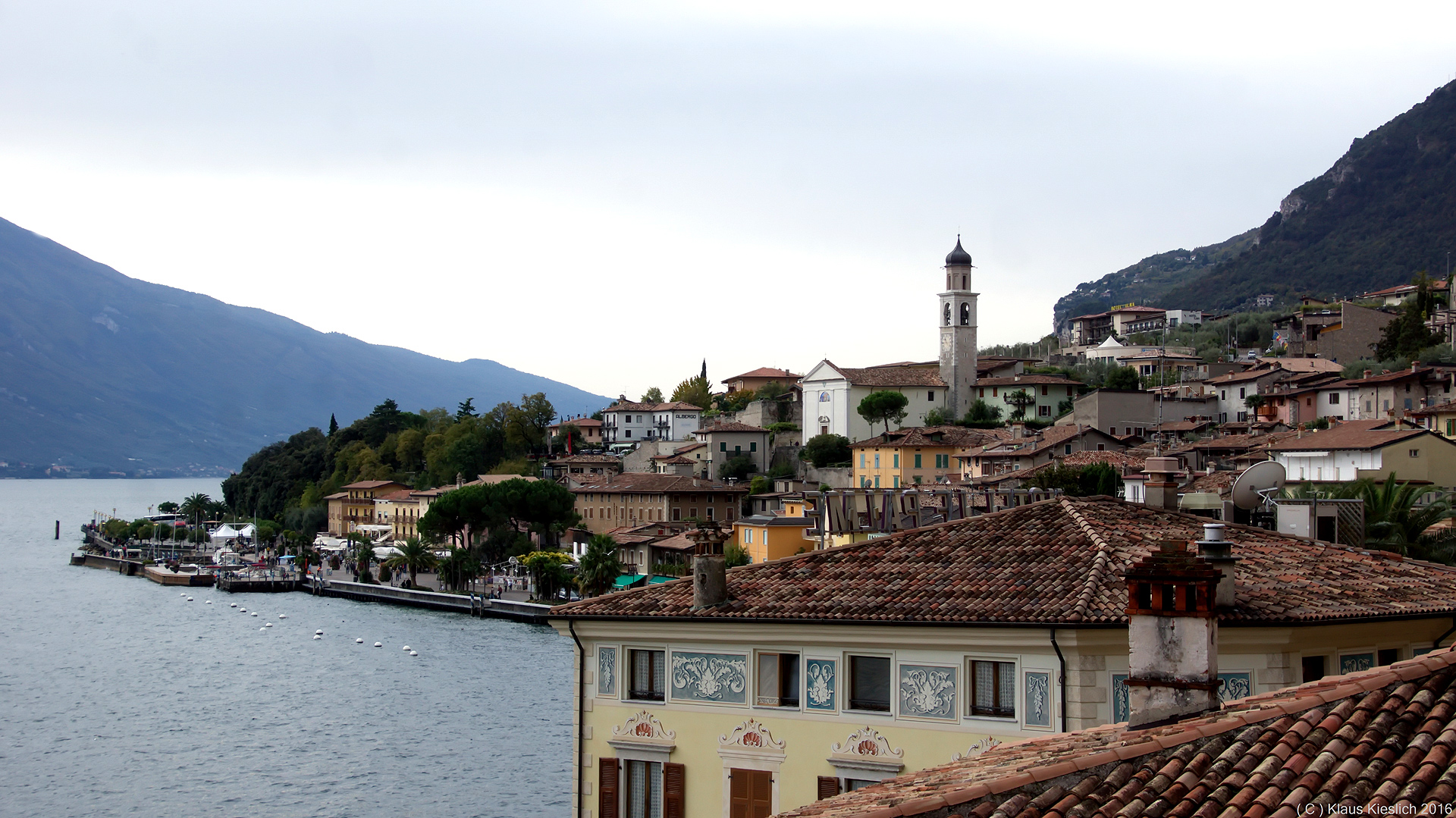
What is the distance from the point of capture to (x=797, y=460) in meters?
99.6

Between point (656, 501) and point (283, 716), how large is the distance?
45.3 meters

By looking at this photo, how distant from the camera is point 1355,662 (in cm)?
1266

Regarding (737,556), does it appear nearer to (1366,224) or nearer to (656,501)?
(656,501)

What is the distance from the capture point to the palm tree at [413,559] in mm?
90875

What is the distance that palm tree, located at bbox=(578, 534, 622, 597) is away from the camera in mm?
72375

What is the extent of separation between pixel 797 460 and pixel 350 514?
155ft

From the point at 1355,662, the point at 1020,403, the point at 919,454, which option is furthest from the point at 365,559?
the point at 1355,662

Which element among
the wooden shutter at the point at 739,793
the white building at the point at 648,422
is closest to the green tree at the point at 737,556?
the wooden shutter at the point at 739,793

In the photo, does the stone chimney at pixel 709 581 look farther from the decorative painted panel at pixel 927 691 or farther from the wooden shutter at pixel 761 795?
the decorative painted panel at pixel 927 691

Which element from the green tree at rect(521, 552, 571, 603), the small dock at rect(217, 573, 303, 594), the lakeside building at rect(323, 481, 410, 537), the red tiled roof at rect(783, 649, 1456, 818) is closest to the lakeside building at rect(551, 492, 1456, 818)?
the red tiled roof at rect(783, 649, 1456, 818)

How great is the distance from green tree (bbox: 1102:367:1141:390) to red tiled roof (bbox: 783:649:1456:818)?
3365 inches

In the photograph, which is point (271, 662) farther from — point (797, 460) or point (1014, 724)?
point (1014, 724)

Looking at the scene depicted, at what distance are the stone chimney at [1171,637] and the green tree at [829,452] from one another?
8710 centimetres

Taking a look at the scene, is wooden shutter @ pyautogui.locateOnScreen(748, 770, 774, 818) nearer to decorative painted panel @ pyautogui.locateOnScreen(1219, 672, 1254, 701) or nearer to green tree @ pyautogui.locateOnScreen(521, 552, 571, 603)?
decorative painted panel @ pyautogui.locateOnScreen(1219, 672, 1254, 701)
